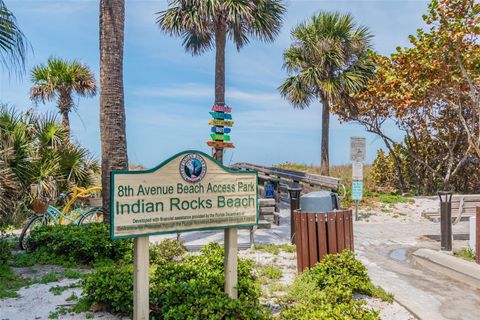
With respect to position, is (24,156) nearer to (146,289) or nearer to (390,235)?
(146,289)

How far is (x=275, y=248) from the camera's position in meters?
7.09

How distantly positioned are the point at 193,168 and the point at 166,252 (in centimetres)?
296

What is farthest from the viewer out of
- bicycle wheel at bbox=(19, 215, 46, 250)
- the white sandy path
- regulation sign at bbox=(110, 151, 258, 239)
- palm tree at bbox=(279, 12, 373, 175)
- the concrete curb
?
palm tree at bbox=(279, 12, 373, 175)

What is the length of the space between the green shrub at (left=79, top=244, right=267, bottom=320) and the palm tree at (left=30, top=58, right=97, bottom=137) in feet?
46.9

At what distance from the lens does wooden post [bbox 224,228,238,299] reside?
13.0ft

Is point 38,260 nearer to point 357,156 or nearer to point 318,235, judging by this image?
point 318,235

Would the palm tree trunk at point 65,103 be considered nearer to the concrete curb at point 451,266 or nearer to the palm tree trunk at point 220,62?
the palm tree trunk at point 220,62

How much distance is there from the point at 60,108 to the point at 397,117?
14.2 m

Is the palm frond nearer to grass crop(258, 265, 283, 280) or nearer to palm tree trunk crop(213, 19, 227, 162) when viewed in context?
palm tree trunk crop(213, 19, 227, 162)

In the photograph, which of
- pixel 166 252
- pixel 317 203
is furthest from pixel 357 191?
pixel 166 252

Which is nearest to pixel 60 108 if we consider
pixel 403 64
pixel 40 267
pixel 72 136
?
pixel 72 136

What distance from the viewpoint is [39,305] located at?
438 centimetres

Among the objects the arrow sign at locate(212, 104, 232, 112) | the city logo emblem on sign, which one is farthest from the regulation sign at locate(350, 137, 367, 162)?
the city logo emblem on sign

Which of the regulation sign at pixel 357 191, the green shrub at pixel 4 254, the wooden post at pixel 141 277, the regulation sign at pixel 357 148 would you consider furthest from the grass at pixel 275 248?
the regulation sign at pixel 357 148
